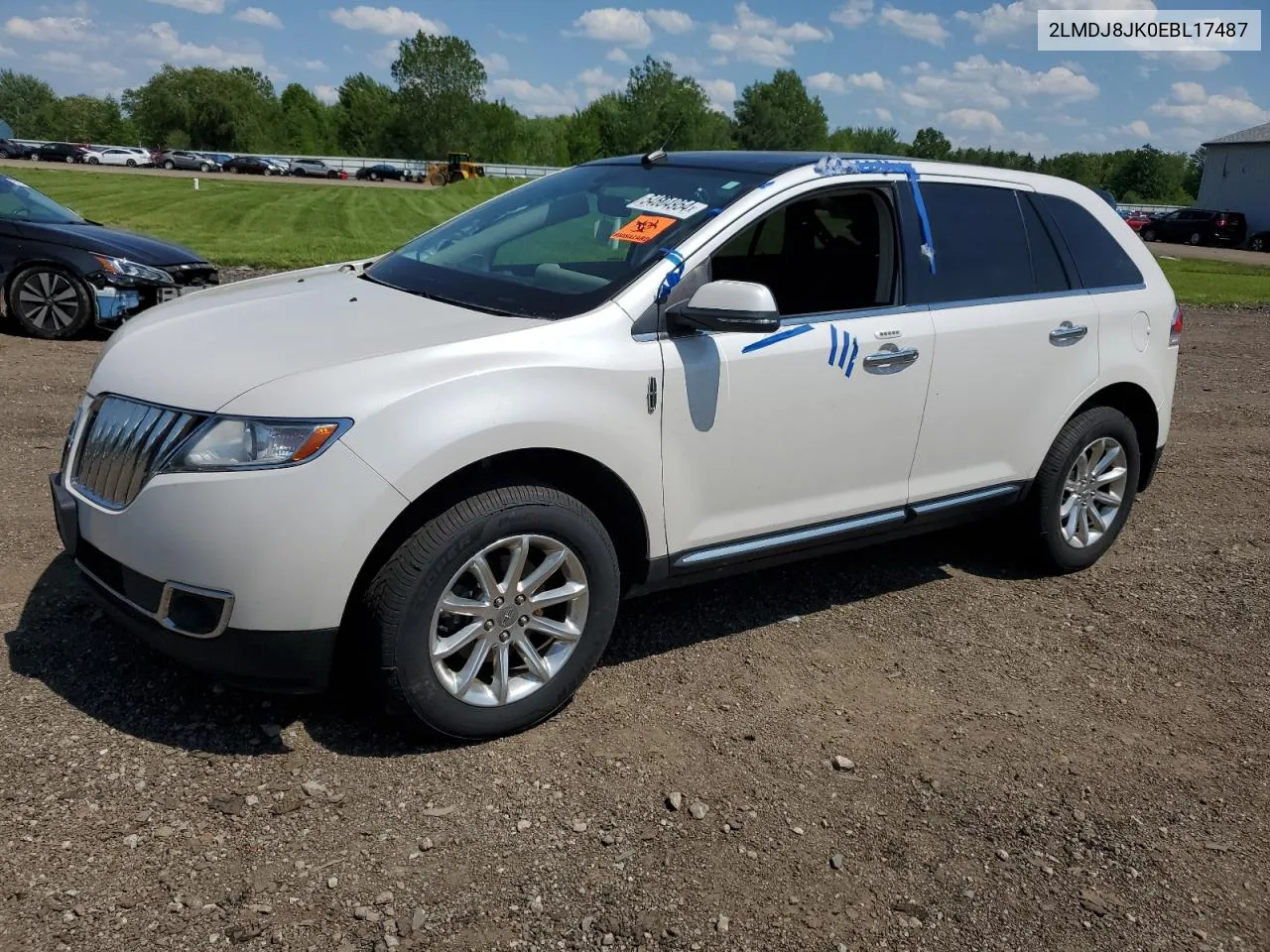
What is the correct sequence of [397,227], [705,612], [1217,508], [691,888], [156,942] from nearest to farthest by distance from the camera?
[156,942]
[691,888]
[705,612]
[1217,508]
[397,227]

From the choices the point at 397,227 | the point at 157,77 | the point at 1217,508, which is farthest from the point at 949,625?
the point at 157,77

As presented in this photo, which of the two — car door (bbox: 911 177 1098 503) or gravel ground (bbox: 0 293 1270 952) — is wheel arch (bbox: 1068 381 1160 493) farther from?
gravel ground (bbox: 0 293 1270 952)

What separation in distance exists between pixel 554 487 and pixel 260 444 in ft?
3.05

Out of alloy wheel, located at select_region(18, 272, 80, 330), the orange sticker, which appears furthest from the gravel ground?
alloy wheel, located at select_region(18, 272, 80, 330)

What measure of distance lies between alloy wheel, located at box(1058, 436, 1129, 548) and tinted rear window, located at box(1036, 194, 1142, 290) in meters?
0.76

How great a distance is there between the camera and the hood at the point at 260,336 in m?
3.12

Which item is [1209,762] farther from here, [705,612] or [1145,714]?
[705,612]

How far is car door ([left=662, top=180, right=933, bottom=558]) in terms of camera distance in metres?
3.68

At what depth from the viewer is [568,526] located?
11.0ft

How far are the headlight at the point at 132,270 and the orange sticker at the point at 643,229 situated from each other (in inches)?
262

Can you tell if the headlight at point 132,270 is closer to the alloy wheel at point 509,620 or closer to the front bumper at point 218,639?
the front bumper at point 218,639

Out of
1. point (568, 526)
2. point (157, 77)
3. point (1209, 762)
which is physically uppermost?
point (157, 77)

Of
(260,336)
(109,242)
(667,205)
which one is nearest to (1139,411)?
(667,205)

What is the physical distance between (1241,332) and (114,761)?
15279mm
